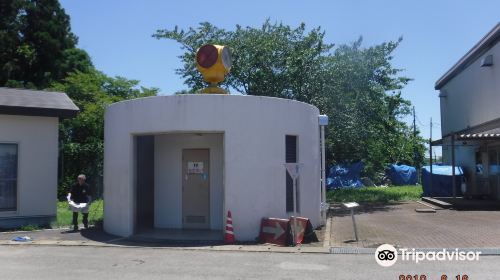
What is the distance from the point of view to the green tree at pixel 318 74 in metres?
22.4

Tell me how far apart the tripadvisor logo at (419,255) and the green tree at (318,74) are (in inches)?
487

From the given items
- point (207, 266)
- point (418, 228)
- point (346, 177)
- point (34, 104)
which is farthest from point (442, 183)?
point (207, 266)

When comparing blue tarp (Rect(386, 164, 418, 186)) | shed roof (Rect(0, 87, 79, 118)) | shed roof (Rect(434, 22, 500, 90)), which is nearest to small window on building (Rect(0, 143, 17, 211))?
shed roof (Rect(0, 87, 79, 118))

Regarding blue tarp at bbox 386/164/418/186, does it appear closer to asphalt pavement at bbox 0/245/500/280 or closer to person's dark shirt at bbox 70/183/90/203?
person's dark shirt at bbox 70/183/90/203

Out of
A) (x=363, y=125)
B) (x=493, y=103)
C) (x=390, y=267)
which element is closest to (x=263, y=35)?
(x=363, y=125)

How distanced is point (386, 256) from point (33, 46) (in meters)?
32.4

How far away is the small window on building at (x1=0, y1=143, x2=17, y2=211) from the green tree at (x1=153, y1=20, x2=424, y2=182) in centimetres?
1068

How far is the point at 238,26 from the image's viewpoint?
24.7 metres

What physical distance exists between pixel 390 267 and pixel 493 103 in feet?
52.6

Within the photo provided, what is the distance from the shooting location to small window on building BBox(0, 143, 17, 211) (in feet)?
49.4

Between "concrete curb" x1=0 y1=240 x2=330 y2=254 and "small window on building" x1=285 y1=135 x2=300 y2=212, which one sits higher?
"small window on building" x1=285 y1=135 x2=300 y2=212

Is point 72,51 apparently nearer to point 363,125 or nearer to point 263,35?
point 263,35

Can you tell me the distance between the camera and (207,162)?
13.8m

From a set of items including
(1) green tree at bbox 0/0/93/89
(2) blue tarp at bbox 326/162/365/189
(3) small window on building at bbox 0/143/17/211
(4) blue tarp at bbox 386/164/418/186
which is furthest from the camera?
(4) blue tarp at bbox 386/164/418/186
